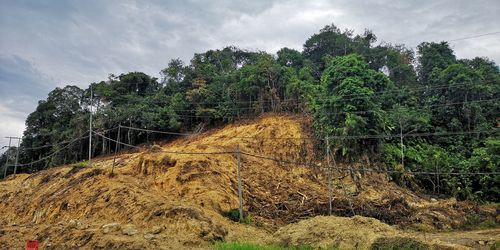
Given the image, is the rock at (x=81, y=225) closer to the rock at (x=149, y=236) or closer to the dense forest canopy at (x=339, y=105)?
the rock at (x=149, y=236)

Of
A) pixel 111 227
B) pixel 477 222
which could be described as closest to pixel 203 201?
pixel 111 227

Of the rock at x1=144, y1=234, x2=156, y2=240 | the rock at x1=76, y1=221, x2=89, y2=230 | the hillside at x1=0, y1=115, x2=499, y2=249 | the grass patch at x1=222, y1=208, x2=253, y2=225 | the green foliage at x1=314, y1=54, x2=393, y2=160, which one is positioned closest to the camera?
the rock at x1=144, y1=234, x2=156, y2=240

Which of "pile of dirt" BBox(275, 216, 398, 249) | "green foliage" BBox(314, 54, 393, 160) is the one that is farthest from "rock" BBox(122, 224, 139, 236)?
"green foliage" BBox(314, 54, 393, 160)

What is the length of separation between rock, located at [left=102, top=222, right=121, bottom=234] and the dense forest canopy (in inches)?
505

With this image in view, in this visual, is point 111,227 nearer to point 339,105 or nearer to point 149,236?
point 149,236

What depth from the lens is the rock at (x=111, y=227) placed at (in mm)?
13258

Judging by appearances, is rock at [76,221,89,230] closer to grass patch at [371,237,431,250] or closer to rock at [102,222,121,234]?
rock at [102,222,121,234]

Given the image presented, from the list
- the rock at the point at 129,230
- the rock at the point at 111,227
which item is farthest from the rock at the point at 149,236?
the rock at the point at 111,227

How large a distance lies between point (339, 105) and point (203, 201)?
1111cm

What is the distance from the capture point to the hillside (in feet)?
44.1

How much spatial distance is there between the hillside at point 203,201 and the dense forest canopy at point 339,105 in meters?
2.20

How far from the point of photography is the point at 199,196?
16703 mm

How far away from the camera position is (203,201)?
16391 millimetres

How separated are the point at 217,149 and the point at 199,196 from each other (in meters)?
5.57
